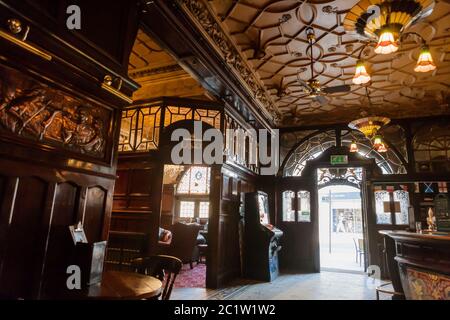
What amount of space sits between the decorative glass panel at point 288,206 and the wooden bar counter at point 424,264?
14.6 feet

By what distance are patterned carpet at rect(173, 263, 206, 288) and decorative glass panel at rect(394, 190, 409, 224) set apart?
503 centimetres

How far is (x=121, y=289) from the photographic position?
193cm

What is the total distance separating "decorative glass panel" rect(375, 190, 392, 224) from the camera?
23.8ft

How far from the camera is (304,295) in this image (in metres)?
5.17

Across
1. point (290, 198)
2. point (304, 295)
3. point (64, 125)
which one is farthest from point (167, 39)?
point (290, 198)

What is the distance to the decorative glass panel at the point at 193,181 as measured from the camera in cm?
1340

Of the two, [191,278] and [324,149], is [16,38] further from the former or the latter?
[324,149]

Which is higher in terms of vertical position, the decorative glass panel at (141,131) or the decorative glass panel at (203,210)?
the decorative glass panel at (141,131)

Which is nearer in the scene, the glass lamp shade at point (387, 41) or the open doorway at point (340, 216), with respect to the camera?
the glass lamp shade at point (387, 41)

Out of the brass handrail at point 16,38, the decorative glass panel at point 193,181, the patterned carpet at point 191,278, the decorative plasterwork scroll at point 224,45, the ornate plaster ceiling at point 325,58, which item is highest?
the ornate plaster ceiling at point 325,58

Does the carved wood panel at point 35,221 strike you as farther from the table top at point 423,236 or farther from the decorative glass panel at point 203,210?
the decorative glass panel at point 203,210

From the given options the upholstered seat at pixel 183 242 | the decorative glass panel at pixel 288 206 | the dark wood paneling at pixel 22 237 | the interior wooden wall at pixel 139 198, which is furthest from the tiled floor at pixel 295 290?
the dark wood paneling at pixel 22 237

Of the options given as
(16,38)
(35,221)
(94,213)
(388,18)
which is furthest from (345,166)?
(16,38)

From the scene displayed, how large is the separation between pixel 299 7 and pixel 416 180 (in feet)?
17.6
